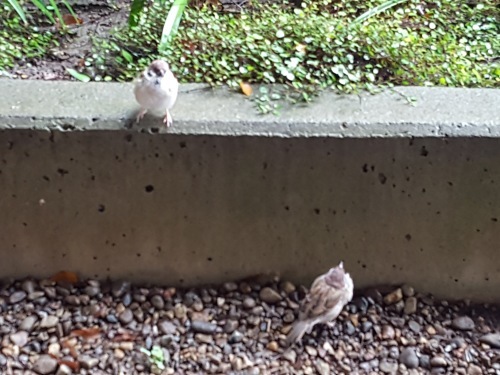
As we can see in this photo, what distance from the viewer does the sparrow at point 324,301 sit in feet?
7.14

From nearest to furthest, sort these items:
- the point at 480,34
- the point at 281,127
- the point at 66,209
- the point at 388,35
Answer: the point at 281,127 → the point at 66,209 → the point at 388,35 → the point at 480,34

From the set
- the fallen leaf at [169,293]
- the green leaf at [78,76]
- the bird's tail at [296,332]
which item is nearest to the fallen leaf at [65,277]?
the fallen leaf at [169,293]

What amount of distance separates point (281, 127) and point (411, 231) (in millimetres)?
616

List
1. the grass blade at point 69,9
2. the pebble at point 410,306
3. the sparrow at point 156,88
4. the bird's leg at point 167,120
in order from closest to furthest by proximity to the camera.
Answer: the sparrow at point 156,88 < the bird's leg at point 167,120 < the pebble at point 410,306 < the grass blade at point 69,9

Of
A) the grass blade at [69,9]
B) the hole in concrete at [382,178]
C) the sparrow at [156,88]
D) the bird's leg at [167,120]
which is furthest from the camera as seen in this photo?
the grass blade at [69,9]

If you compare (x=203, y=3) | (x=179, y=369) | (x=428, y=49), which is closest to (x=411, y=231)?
(x=428, y=49)

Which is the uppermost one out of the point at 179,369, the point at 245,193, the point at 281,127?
the point at 281,127

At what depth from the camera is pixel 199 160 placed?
2176 millimetres

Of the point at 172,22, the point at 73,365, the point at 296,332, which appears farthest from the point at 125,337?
the point at 172,22

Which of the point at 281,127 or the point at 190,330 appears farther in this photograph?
the point at 190,330

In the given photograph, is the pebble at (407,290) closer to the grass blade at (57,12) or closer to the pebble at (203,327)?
the pebble at (203,327)

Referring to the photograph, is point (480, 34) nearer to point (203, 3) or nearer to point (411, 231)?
point (411, 231)

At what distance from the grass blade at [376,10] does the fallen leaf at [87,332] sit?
1497mm

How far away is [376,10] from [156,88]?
1.14 m
